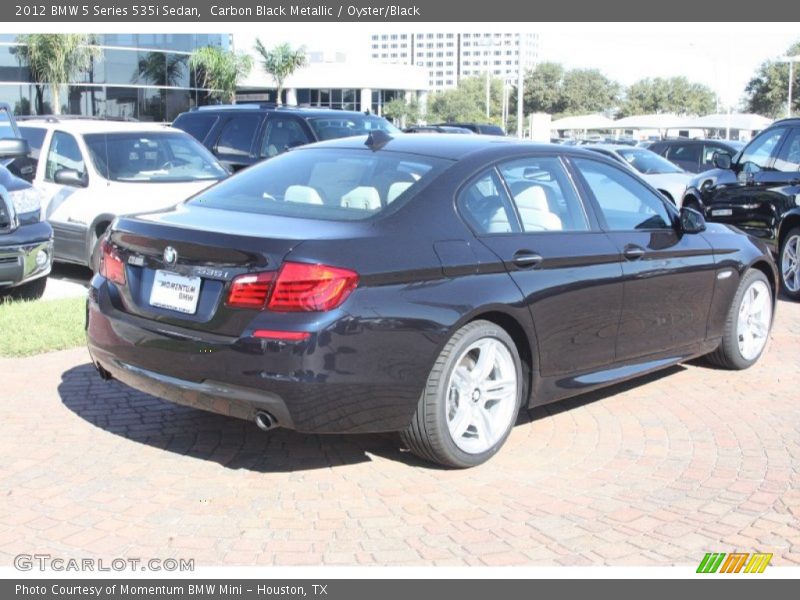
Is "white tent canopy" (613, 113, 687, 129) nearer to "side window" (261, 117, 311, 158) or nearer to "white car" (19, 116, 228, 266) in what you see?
"side window" (261, 117, 311, 158)

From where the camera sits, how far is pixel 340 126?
43.7 ft

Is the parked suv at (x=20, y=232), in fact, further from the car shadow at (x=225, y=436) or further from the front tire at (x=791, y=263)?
the front tire at (x=791, y=263)

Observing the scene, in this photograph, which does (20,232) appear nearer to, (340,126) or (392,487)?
(392,487)

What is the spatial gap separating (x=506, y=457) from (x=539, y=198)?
1.46m

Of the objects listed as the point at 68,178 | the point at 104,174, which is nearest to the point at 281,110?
the point at 104,174

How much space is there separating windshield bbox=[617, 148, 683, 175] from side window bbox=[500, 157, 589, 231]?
506 inches

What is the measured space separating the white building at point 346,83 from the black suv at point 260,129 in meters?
52.3

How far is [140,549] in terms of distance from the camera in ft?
12.9

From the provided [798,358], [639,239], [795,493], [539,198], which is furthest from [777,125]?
[795,493]

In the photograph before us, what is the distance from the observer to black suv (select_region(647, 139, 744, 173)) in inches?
838

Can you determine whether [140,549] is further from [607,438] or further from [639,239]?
[639,239]

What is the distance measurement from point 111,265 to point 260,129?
824 centimetres

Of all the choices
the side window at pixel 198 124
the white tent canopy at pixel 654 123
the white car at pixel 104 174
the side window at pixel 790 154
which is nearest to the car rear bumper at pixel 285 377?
the white car at pixel 104 174

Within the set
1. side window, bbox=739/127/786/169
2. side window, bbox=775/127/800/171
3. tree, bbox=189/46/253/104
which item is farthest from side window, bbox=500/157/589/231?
tree, bbox=189/46/253/104
